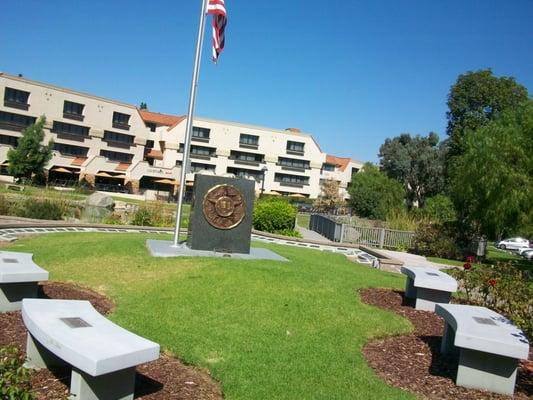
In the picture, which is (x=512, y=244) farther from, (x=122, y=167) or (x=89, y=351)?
(x=89, y=351)

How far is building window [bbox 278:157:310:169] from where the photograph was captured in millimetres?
73519

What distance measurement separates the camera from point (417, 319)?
8938 mm

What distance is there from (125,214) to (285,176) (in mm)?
51471

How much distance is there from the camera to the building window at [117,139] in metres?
62.0

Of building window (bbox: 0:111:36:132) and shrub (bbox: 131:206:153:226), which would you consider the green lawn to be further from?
building window (bbox: 0:111:36:132)

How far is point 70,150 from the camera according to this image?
59344 millimetres

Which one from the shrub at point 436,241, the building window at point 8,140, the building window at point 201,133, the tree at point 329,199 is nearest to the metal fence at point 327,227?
the shrub at point 436,241

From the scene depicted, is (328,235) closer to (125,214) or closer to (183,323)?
(125,214)

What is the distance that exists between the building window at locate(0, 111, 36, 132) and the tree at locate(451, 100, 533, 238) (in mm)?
47561

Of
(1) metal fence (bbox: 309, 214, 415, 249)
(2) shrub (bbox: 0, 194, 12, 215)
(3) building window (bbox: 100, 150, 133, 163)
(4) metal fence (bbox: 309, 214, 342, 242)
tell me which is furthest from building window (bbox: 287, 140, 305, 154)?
(2) shrub (bbox: 0, 194, 12, 215)

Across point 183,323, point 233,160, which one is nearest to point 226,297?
point 183,323

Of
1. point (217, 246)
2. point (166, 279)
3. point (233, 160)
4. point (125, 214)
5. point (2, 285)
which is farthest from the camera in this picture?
point (233, 160)

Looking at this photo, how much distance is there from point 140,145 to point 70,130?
9.23 metres

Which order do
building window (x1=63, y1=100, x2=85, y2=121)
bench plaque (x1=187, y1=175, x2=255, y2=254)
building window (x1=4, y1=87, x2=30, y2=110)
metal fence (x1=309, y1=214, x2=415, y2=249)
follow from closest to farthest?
bench plaque (x1=187, y1=175, x2=255, y2=254) < metal fence (x1=309, y1=214, x2=415, y2=249) < building window (x1=4, y1=87, x2=30, y2=110) < building window (x1=63, y1=100, x2=85, y2=121)
